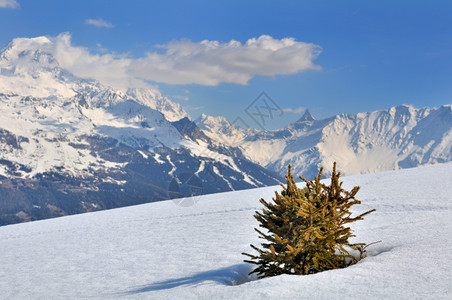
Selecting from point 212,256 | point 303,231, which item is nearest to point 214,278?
point 303,231

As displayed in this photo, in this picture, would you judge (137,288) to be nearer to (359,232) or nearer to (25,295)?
(25,295)

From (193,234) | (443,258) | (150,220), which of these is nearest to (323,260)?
(443,258)

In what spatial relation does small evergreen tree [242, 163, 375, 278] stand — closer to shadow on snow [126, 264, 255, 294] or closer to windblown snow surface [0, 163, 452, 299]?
windblown snow surface [0, 163, 452, 299]

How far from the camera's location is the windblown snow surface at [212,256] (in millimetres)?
7578

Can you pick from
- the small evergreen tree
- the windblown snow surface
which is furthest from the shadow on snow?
the small evergreen tree

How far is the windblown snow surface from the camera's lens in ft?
24.9

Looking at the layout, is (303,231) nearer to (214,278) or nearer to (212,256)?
(214,278)

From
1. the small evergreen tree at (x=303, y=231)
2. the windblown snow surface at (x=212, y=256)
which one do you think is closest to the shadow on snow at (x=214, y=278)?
the windblown snow surface at (x=212, y=256)

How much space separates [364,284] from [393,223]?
8611 millimetres

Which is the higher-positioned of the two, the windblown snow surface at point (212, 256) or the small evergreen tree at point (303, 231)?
the small evergreen tree at point (303, 231)

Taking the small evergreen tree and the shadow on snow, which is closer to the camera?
the small evergreen tree

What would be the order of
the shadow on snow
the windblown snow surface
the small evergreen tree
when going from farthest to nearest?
the shadow on snow < the small evergreen tree < the windblown snow surface

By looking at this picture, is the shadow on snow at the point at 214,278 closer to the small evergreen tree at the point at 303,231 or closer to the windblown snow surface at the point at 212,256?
the windblown snow surface at the point at 212,256

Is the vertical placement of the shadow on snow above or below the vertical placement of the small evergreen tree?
below
